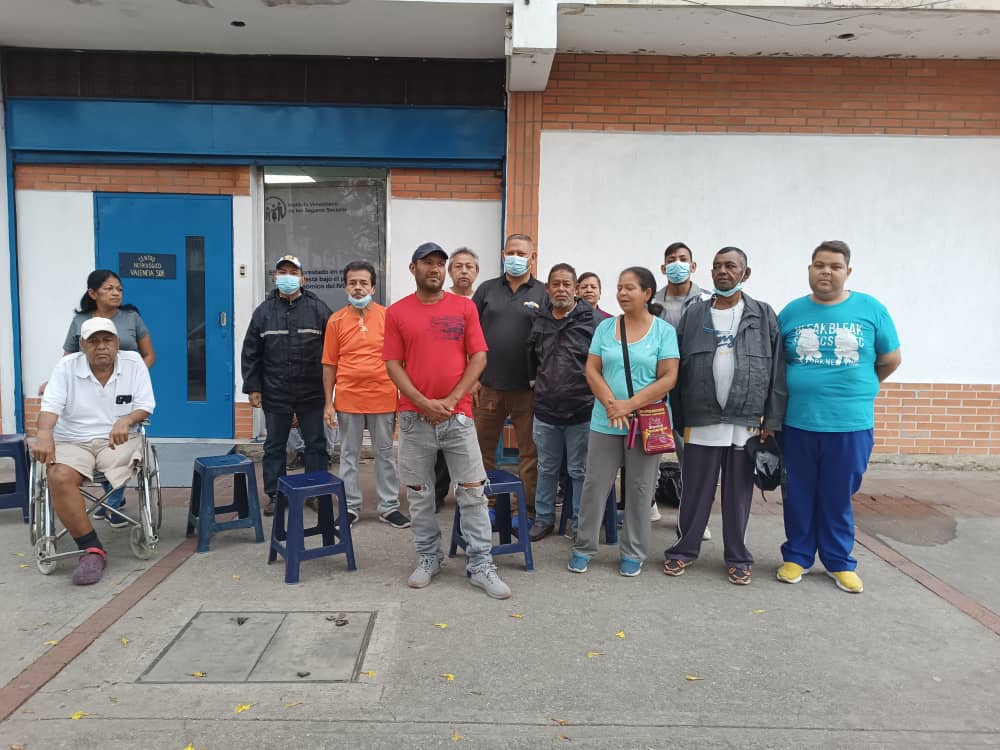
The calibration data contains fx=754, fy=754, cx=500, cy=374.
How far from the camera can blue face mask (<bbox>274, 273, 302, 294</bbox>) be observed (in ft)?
18.3

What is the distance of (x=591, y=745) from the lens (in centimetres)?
283

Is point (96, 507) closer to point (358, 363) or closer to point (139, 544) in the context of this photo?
point (139, 544)

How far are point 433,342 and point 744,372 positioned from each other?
5.84 feet

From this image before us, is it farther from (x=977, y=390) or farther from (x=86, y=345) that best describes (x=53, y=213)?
(x=977, y=390)

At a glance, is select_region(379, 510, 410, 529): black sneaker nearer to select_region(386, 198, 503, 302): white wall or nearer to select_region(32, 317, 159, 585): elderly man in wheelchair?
select_region(32, 317, 159, 585): elderly man in wheelchair

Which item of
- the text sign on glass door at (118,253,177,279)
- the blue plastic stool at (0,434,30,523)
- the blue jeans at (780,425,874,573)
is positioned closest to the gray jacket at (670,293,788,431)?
the blue jeans at (780,425,874,573)

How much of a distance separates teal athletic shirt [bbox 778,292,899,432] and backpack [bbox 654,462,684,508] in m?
1.75

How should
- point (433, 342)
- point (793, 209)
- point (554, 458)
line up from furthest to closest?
point (793, 209) < point (554, 458) < point (433, 342)

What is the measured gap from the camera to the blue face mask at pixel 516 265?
5336 mm

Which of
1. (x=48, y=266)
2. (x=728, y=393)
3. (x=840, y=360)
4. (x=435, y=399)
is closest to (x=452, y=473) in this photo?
(x=435, y=399)

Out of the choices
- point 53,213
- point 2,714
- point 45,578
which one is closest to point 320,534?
point 45,578

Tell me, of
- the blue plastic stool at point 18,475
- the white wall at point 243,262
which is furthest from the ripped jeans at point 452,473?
the white wall at point 243,262

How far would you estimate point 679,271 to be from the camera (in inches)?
208

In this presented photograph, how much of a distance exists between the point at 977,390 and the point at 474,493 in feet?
19.1
